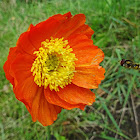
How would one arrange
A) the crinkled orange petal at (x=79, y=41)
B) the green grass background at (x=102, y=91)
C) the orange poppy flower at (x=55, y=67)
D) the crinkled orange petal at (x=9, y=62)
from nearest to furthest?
1. the crinkled orange petal at (x=9, y=62)
2. the orange poppy flower at (x=55, y=67)
3. the crinkled orange petal at (x=79, y=41)
4. the green grass background at (x=102, y=91)

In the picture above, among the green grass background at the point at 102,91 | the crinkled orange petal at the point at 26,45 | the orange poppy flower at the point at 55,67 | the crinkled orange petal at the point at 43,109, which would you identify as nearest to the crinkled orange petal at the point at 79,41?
the orange poppy flower at the point at 55,67

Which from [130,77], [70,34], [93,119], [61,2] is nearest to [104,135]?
[93,119]

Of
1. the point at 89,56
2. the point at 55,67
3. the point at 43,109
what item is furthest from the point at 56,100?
the point at 89,56

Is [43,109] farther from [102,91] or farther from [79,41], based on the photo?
[102,91]

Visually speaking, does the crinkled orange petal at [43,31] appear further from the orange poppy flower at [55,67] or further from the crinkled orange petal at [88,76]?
the crinkled orange petal at [88,76]

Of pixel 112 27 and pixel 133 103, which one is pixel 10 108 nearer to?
pixel 133 103

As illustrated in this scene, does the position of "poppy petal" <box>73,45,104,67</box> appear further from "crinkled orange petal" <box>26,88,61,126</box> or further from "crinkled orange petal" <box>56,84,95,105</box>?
"crinkled orange petal" <box>26,88,61,126</box>

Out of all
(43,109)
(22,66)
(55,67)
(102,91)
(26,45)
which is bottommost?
(102,91)
